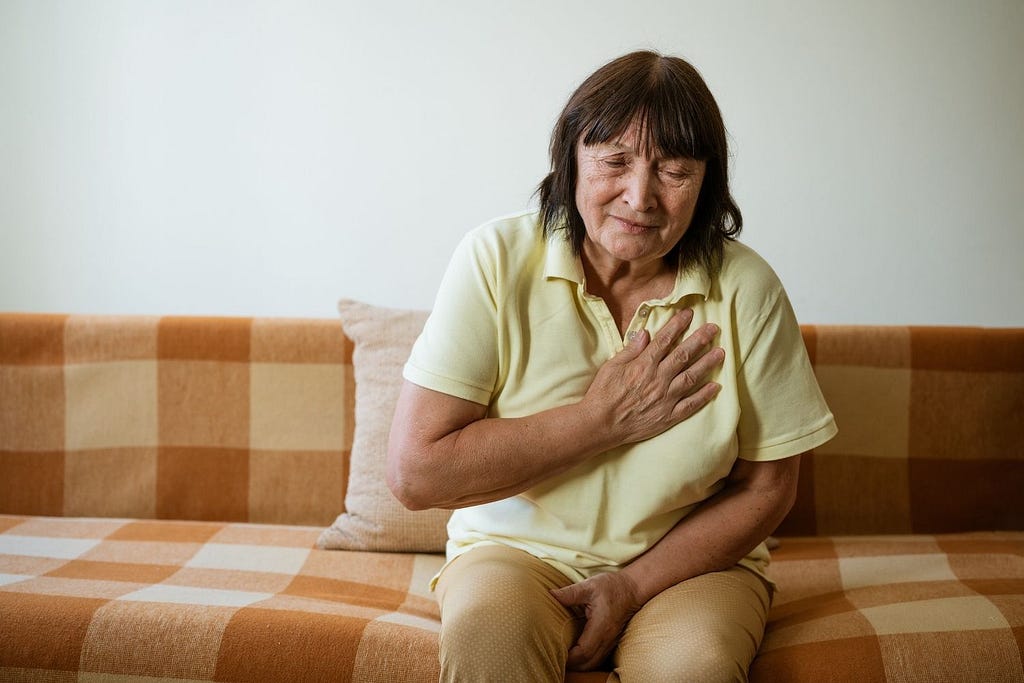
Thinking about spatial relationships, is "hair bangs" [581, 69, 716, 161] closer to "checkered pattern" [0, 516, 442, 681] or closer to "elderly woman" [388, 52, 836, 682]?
"elderly woman" [388, 52, 836, 682]

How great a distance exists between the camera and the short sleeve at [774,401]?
1375 millimetres

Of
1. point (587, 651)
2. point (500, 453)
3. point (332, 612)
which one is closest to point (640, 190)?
point (500, 453)

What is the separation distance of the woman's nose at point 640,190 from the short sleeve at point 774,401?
262mm

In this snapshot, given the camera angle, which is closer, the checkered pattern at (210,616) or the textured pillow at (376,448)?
the checkered pattern at (210,616)

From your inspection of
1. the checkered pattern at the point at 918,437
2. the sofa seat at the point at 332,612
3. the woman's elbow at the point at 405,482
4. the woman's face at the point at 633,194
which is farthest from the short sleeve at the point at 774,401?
the checkered pattern at the point at 918,437

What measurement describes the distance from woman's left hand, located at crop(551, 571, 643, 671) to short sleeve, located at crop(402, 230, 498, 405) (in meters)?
0.31

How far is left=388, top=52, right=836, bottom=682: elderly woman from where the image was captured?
1.30 m

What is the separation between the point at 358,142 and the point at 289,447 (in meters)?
0.76

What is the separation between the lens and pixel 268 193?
7.46 ft

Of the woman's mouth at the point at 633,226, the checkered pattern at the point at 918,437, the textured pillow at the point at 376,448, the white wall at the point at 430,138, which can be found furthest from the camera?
the white wall at the point at 430,138

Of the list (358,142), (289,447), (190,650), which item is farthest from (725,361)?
(358,142)

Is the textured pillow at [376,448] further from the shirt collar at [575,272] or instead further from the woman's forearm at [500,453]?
the shirt collar at [575,272]

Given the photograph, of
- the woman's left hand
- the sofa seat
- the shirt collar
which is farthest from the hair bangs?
the sofa seat

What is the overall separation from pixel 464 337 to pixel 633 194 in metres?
0.32
